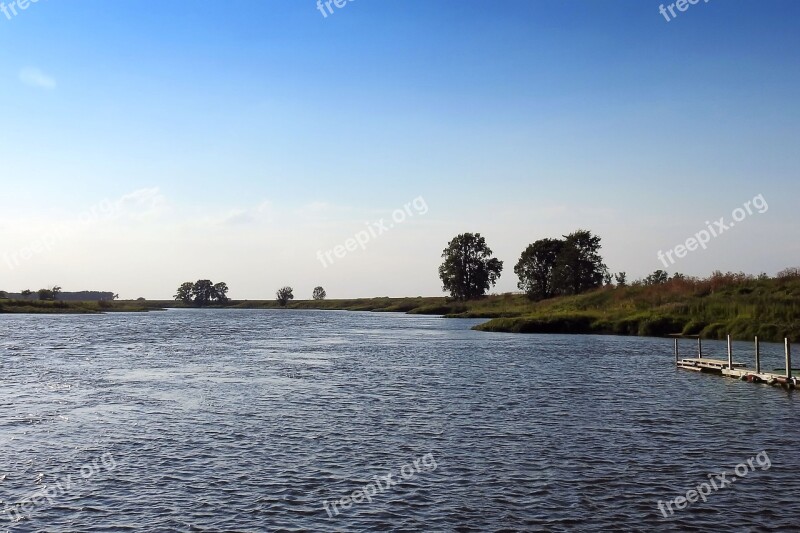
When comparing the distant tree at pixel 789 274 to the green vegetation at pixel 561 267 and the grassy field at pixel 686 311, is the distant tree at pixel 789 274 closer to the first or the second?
the grassy field at pixel 686 311

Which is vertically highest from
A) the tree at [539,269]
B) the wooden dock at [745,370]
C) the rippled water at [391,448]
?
the tree at [539,269]

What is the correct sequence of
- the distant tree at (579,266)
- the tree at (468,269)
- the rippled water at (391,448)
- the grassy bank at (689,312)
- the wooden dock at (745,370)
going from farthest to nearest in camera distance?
the tree at (468,269)
the distant tree at (579,266)
the grassy bank at (689,312)
the wooden dock at (745,370)
the rippled water at (391,448)

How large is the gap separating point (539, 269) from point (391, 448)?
141738 mm

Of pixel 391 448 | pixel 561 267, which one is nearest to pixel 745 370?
pixel 391 448

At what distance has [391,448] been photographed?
24312mm

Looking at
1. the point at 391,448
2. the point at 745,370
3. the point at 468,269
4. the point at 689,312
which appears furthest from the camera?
the point at 468,269

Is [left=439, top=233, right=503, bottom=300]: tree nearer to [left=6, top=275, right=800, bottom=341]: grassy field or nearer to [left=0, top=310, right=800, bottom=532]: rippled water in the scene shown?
[left=6, top=275, right=800, bottom=341]: grassy field

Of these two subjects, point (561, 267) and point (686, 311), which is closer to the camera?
point (686, 311)

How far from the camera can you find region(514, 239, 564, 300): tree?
162m

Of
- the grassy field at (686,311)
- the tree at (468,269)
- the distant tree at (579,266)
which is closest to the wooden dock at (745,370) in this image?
the grassy field at (686,311)

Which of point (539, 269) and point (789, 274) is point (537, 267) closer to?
point (539, 269)

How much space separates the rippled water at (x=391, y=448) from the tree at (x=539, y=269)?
4495 inches

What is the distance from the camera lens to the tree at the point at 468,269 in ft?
630

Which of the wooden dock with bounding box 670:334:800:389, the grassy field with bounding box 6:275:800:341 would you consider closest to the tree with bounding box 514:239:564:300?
the grassy field with bounding box 6:275:800:341
